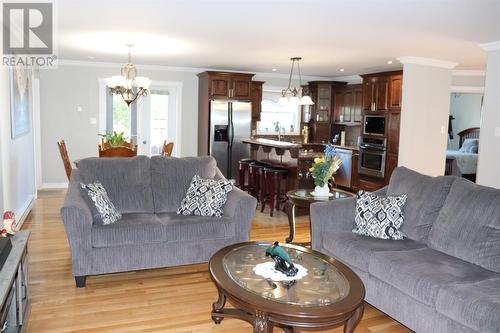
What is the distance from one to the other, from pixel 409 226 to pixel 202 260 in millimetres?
1834

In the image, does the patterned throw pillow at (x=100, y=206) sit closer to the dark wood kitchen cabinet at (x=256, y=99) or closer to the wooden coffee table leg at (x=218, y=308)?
the wooden coffee table leg at (x=218, y=308)

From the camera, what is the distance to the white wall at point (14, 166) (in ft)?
15.1

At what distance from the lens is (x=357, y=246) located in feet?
10.8

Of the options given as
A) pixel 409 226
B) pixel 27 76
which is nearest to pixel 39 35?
pixel 27 76

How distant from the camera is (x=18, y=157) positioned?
5.63m

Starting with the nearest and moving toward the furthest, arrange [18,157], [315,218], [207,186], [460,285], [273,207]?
[460,285], [315,218], [207,186], [18,157], [273,207]

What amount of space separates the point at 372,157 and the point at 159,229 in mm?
5206

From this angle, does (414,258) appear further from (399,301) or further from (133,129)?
(133,129)

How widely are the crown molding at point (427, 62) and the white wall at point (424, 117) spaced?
0.16 ft

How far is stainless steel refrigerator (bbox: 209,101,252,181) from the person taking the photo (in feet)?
27.3

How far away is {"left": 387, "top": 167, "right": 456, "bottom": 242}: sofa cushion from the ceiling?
151 cm

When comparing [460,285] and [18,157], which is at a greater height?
[18,157]

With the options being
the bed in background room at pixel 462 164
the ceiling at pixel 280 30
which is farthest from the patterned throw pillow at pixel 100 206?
the bed in background room at pixel 462 164

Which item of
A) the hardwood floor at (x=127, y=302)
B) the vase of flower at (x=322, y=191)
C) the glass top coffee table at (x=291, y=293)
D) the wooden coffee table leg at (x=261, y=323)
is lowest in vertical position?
the hardwood floor at (x=127, y=302)
